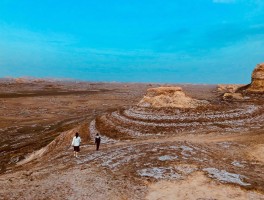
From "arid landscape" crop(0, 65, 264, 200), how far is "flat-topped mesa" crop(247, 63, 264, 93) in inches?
1236

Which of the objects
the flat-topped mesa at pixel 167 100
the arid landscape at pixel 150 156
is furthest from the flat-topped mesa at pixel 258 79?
the flat-topped mesa at pixel 167 100

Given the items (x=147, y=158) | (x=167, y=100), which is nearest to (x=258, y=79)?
(x=167, y=100)

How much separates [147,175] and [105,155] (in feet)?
28.0

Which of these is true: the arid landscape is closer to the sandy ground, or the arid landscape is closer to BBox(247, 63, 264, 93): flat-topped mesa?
the sandy ground

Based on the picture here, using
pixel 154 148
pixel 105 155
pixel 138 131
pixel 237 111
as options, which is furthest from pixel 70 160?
pixel 237 111

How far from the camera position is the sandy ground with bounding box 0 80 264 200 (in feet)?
72.7

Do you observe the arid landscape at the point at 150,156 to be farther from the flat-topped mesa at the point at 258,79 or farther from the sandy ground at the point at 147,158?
the flat-topped mesa at the point at 258,79

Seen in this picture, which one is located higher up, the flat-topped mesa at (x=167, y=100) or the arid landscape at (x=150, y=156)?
the flat-topped mesa at (x=167, y=100)

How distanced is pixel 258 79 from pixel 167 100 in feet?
134

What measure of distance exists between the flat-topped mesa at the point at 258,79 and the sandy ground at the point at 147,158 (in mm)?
31469

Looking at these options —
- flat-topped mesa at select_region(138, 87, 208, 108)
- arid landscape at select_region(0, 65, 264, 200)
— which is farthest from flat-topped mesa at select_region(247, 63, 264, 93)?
flat-topped mesa at select_region(138, 87, 208, 108)

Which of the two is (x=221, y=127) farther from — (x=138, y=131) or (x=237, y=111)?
(x=138, y=131)

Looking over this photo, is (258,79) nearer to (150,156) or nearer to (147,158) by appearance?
(150,156)

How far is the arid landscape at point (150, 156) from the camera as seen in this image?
2220 cm
